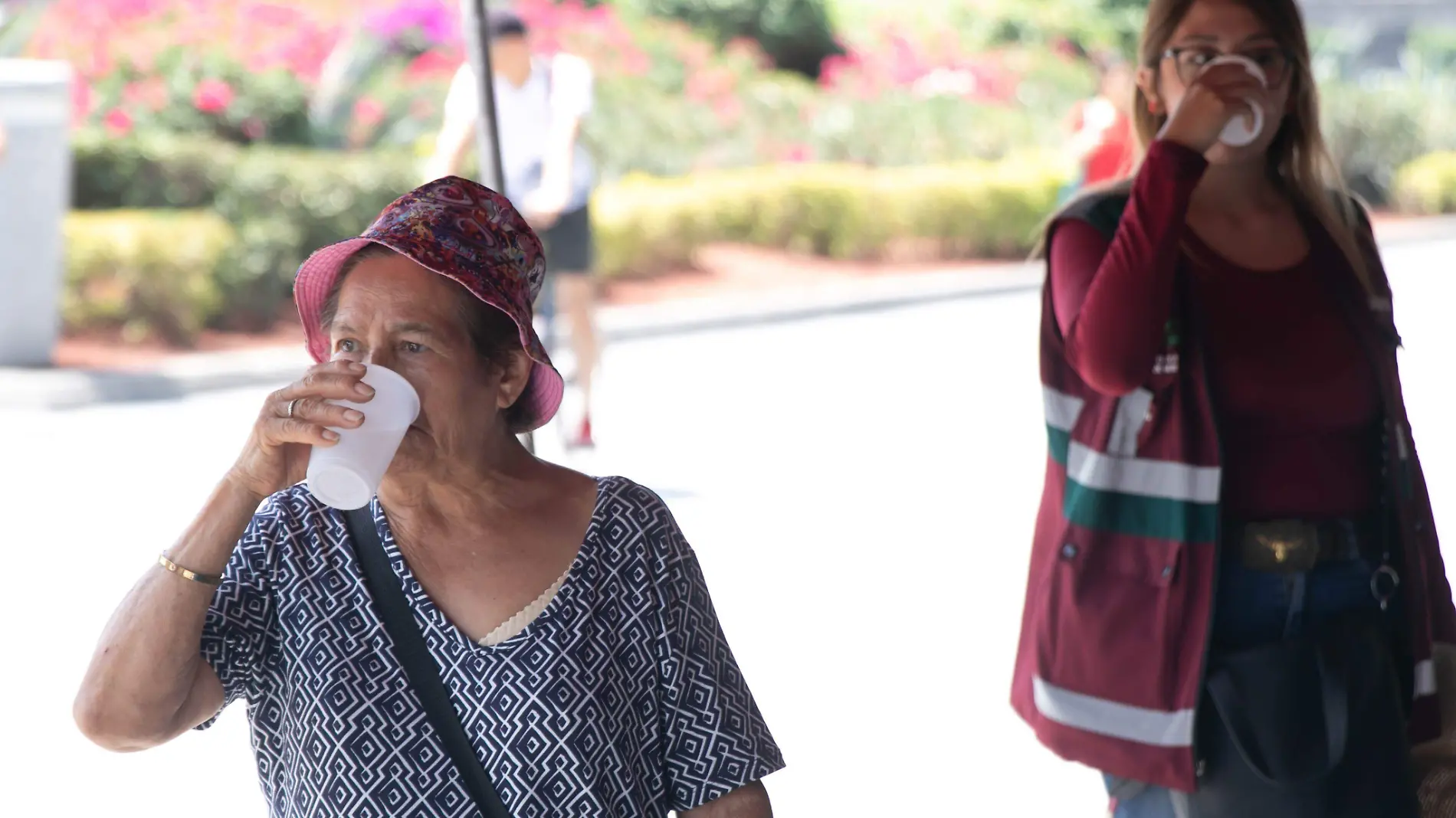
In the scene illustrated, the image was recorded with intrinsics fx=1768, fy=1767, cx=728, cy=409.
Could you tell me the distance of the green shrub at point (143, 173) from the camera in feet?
48.8

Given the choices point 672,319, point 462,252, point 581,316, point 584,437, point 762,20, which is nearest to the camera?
point 462,252

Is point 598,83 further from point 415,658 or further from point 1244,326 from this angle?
point 415,658

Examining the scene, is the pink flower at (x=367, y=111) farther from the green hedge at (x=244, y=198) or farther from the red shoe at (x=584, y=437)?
the red shoe at (x=584, y=437)

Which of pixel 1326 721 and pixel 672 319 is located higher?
pixel 1326 721

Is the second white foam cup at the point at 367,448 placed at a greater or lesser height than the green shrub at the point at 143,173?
greater

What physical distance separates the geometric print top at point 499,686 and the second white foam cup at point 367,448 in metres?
0.25

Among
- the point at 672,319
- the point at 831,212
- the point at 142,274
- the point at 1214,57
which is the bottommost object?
the point at 672,319

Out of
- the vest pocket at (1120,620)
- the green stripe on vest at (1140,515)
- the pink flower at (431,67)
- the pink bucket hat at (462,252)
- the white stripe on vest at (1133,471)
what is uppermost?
the pink flower at (431,67)

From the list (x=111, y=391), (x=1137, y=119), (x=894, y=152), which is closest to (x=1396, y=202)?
(x=894, y=152)

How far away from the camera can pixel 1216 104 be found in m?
2.62

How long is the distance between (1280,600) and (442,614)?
1210mm

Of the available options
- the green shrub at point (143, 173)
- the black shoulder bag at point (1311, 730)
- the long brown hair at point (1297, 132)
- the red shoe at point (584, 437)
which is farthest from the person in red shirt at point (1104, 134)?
the black shoulder bag at point (1311, 730)

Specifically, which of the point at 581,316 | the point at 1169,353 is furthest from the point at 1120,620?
the point at 581,316

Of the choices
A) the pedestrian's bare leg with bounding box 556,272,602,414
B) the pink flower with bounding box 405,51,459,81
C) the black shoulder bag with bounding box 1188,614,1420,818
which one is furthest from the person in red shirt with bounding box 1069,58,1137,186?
the pink flower with bounding box 405,51,459,81
